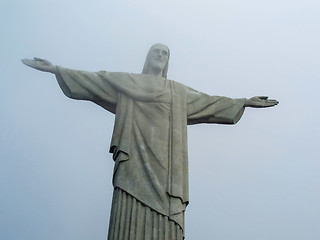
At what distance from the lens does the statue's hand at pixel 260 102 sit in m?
11.7

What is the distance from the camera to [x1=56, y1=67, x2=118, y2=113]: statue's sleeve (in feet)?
36.4

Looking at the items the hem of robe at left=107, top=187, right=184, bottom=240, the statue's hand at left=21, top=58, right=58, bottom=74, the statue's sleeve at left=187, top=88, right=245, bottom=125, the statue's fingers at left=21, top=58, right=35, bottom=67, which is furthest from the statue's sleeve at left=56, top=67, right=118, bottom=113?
the hem of robe at left=107, top=187, right=184, bottom=240

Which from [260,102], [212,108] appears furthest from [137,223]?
[260,102]

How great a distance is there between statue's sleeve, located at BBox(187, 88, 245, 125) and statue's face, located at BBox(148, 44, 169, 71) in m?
0.90

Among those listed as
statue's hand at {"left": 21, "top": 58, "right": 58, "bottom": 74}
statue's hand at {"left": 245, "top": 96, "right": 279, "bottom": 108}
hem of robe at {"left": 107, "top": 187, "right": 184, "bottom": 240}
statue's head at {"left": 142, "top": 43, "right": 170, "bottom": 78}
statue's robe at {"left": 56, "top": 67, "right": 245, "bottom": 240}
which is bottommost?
hem of robe at {"left": 107, "top": 187, "right": 184, "bottom": 240}

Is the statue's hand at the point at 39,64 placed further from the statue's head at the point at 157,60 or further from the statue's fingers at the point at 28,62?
the statue's head at the point at 157,60

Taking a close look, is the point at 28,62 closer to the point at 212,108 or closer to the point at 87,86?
the point at 87,86

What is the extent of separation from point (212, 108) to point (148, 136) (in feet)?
6.30

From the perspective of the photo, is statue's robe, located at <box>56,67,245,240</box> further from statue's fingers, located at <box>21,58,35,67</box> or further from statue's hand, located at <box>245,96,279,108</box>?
statue's fingers, located at <box>21,58,35,67</box>

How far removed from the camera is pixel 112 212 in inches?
388

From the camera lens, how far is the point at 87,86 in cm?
1112

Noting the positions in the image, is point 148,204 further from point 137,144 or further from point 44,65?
point 44,65

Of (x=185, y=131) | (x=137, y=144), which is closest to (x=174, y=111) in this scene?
(x=185, y=131)

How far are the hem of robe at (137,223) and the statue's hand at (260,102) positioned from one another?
3650 millimetres
